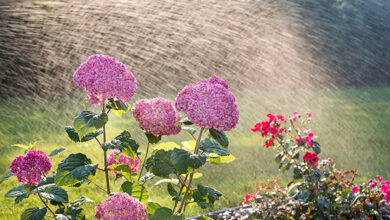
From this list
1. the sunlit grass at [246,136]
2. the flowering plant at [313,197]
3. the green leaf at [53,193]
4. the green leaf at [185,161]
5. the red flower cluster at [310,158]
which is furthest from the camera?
the sunlit grass at [246,136]

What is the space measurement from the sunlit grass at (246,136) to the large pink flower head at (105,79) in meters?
2.06

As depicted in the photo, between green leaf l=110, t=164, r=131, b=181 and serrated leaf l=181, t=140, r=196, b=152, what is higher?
serrated leaf l=181, t=140, r=196, b=152

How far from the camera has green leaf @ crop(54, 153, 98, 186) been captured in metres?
1.82

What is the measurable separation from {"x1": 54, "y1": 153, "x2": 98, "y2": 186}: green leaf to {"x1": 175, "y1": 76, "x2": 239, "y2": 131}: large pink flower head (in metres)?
0.44

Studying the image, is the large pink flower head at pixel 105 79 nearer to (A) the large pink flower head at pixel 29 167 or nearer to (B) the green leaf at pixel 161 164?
(B) the green leaf at pixel 161 164

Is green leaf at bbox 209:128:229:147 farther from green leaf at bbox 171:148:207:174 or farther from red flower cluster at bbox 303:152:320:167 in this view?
red flower cluster at bbox 303:152:320:167

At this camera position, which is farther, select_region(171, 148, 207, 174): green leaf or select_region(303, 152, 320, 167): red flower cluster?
select_region(303, 152, 320, 167): red flower cluster

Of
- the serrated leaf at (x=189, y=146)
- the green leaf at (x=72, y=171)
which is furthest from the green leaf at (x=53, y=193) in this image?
the serrated leaf at (x=189, y=146)

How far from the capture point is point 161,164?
1906 mm

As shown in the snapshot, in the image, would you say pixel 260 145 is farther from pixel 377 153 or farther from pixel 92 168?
pixel 92 168

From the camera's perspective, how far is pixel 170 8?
1055 centimetres

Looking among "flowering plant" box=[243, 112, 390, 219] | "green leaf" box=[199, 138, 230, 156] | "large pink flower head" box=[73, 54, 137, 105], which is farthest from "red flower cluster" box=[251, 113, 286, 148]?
"large pink flower head" box=[73, 54, 137, 105]

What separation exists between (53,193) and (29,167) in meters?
0.17

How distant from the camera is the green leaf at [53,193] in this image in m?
1.98
